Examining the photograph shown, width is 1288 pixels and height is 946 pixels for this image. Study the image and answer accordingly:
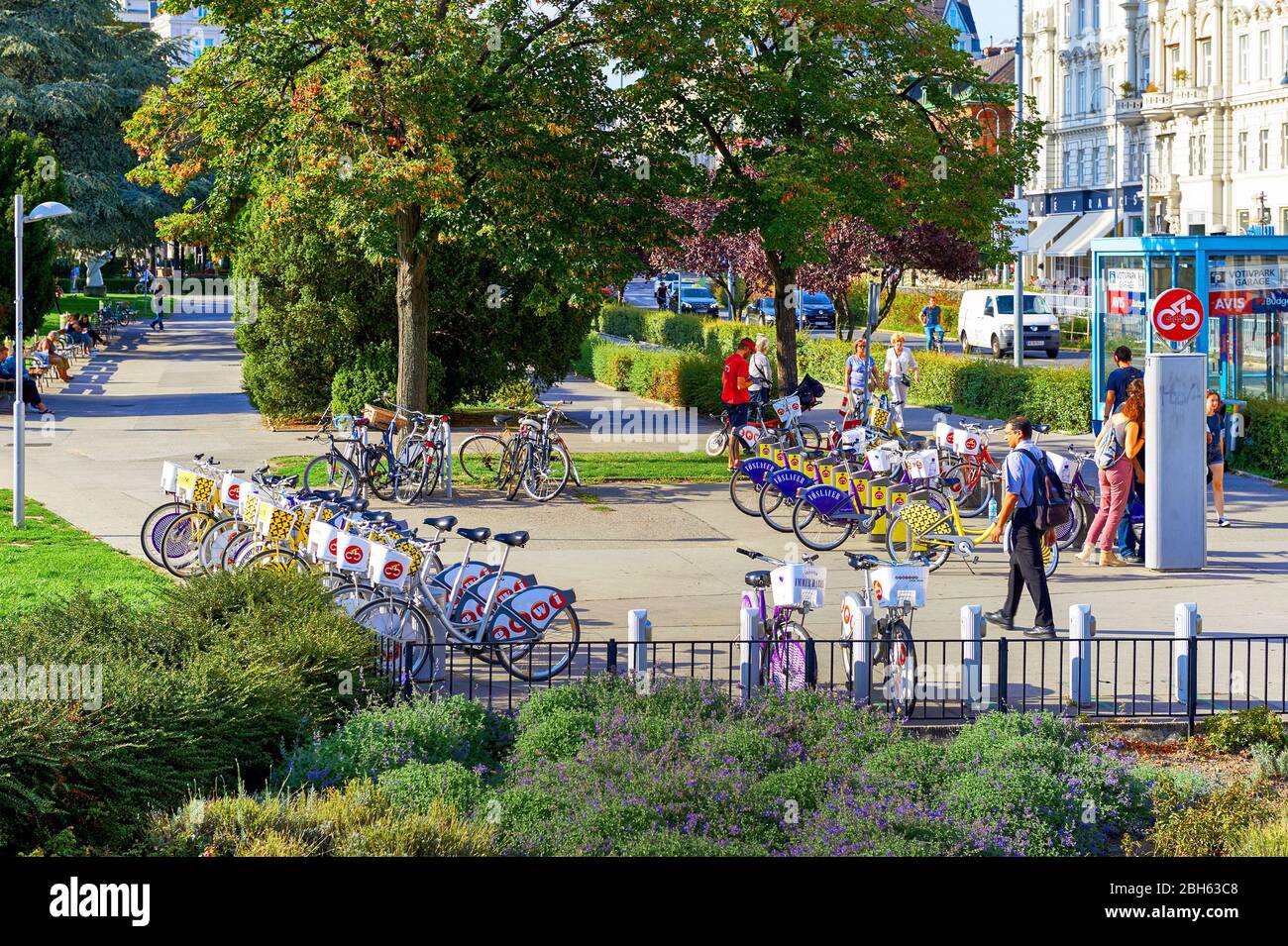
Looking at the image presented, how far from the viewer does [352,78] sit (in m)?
18.7

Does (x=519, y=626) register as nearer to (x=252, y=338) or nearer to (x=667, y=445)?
(x=667, y=445)

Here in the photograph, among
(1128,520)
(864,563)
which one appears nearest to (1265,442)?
(1128,520)

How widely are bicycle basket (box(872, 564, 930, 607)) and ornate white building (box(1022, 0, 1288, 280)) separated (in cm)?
5133

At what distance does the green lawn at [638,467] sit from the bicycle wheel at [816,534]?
4394 millimetres

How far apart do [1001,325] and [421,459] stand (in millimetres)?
28689

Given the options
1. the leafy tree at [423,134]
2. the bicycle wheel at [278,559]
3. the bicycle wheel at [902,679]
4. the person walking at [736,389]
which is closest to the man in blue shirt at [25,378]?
the leafy tree at [423,134]

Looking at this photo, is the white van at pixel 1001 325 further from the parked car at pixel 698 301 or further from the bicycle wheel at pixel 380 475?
the bicycle wheel at pixel 380 475

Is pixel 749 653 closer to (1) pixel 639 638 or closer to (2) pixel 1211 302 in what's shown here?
(1) pixel 639 638

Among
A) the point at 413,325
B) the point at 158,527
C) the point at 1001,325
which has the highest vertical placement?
the point at 1001,325

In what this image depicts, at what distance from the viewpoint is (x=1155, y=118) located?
7019cm

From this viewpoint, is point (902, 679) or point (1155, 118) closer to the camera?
point (902, 679)

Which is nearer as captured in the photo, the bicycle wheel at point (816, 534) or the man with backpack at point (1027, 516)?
the man with backpack at point (1027, 516)

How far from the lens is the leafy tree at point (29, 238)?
3275cm

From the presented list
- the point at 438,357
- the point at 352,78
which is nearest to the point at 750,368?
the point at 438,357
